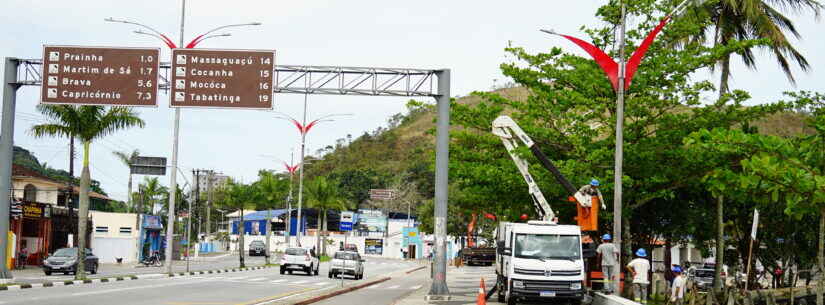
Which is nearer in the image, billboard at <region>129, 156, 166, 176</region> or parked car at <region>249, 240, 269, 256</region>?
billboard at <region>129, 156, 166, 176</region>

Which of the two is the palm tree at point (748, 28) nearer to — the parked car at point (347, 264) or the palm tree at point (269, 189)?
the parked car at point (347, 264)

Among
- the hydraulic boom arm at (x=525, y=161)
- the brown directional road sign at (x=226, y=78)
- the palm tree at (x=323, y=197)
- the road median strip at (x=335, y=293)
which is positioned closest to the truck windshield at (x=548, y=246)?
the hydraulic boom arm at (x=525, y=161)

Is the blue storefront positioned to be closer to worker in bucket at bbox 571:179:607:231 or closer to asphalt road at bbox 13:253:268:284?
asphalt road at bbox 13:253:268:284

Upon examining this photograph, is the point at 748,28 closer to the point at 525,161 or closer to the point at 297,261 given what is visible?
the point at 525,161

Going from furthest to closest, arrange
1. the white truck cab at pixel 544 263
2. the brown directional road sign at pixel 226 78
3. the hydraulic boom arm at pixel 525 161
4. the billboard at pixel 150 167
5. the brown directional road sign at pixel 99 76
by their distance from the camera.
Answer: the billboard at pixel 150 167 < the brown directional road sign at pixel 99 76 < the brown directional road sign at pixel 226 78 < the hydraulic boom arm at pixel 525 161 < the white truck cab at pixel 544 263

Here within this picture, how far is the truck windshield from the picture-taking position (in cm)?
2244

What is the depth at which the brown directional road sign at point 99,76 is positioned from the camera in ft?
91.7

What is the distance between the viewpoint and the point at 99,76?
27938mm

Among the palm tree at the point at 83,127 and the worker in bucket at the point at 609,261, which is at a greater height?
the palm tree at the point at 83,127

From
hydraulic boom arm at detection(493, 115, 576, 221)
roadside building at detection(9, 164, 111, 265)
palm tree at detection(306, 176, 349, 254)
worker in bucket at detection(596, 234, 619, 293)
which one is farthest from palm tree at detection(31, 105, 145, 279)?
palm tree at detection(306, 176, 349, 254)

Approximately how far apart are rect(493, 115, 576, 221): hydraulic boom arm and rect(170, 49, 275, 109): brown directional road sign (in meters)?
7.81

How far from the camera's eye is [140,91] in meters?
28.1

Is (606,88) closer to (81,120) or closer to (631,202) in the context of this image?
(631,202)

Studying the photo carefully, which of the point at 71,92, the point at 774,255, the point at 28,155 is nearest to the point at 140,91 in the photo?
the point at 71,92
